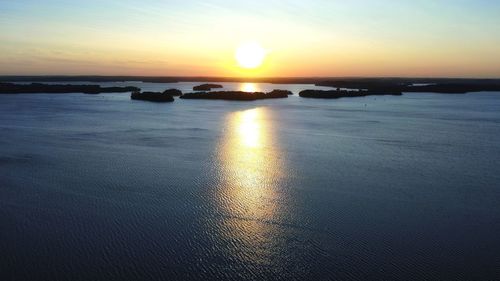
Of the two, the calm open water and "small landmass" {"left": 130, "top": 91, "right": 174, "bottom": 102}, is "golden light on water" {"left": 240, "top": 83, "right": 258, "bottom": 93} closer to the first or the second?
"small landmass" {"left": 130, "top": 91, "right": 174, "bottom": 102}

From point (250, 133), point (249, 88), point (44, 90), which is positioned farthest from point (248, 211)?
point (249, 88)

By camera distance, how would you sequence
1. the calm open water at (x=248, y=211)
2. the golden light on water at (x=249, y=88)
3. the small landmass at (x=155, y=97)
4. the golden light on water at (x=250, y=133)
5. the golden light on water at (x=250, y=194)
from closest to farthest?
1. the calm open water at (x=248, y=211)
2. the golden light on water at (x=250, y=194)
3. the golden light on water at (x=250, y=133)
4. the small landmass at (x=155, y=97)
5. the golden light on water at (x=249, y=88)

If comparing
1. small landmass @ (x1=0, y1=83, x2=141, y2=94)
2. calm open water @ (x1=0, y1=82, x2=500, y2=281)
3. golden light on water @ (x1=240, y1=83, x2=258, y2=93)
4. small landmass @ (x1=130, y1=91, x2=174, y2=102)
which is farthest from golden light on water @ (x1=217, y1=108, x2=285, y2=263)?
golden light on water @ (x1=240, y1=83, x2=258, y2=93)

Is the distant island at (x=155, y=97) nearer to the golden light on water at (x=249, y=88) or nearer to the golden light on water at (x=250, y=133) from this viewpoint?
the golden light on water at (x=250, y=133)

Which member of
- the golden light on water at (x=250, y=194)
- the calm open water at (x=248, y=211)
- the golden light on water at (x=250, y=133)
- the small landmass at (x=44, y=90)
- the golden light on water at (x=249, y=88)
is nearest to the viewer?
the calm open water at (x=248, y=211)

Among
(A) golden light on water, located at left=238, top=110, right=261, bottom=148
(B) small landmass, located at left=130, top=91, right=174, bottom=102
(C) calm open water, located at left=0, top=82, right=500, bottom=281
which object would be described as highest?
(B) small landmass, located at left=130, top=91, right=174, bottom=102

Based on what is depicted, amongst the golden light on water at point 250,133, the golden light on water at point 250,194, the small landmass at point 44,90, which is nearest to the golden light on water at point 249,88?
the small landmass at point 44,90

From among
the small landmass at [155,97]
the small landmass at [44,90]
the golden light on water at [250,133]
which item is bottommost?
the golden light on water at [250,133]

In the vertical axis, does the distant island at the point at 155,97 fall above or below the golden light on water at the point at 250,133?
above

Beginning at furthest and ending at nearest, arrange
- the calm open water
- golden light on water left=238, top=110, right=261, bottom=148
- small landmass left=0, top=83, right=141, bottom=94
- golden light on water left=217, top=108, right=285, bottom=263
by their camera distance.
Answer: small landmass left=0, top=83, right=141, bottom=94 → golden light on water left=238, top=110, right=261, bottom=148 → golden light on water left=217, top=108, right=285, bottom=263 → the calm open water

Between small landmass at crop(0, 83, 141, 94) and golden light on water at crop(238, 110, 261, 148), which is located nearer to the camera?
golden light on water at crop(238, 110, 261, 148)
